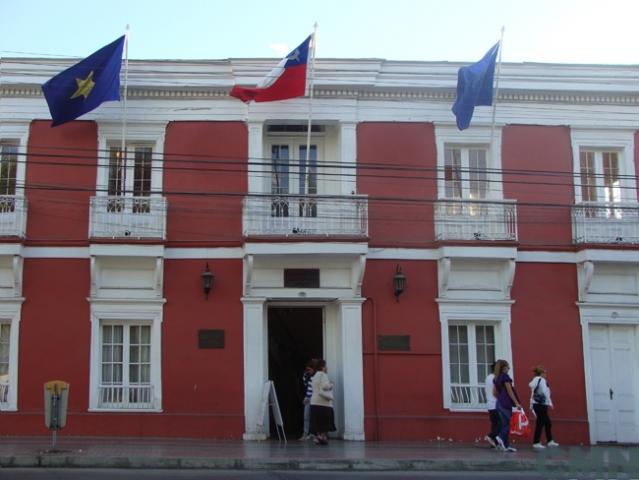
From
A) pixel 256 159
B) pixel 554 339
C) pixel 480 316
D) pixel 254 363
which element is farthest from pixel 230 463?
pixel 554 339

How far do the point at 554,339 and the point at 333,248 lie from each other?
530 centimetres

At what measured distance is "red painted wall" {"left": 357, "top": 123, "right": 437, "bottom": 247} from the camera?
65.6 feet

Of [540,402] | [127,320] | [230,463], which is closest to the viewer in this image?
[230,463]

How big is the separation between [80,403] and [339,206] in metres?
6.82

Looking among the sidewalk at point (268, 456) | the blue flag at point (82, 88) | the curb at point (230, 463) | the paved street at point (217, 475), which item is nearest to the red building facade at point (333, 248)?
the blue flag at point (82, 88)

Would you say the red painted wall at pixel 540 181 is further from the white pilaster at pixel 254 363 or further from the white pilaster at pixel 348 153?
the white pilaster at pixel 254 363

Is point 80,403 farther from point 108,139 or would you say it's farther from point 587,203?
point 587,203

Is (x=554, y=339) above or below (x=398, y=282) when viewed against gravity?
below

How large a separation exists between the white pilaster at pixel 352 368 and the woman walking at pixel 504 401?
3114 mm

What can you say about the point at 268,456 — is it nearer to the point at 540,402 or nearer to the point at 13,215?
the point at 540,402

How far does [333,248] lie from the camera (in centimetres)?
1908

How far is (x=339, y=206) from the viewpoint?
766 inches

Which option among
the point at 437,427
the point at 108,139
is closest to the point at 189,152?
the point at 108,139

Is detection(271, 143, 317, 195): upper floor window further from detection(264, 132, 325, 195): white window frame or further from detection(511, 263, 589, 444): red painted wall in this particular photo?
detection(511, 263, 589, 444): red painted wall
